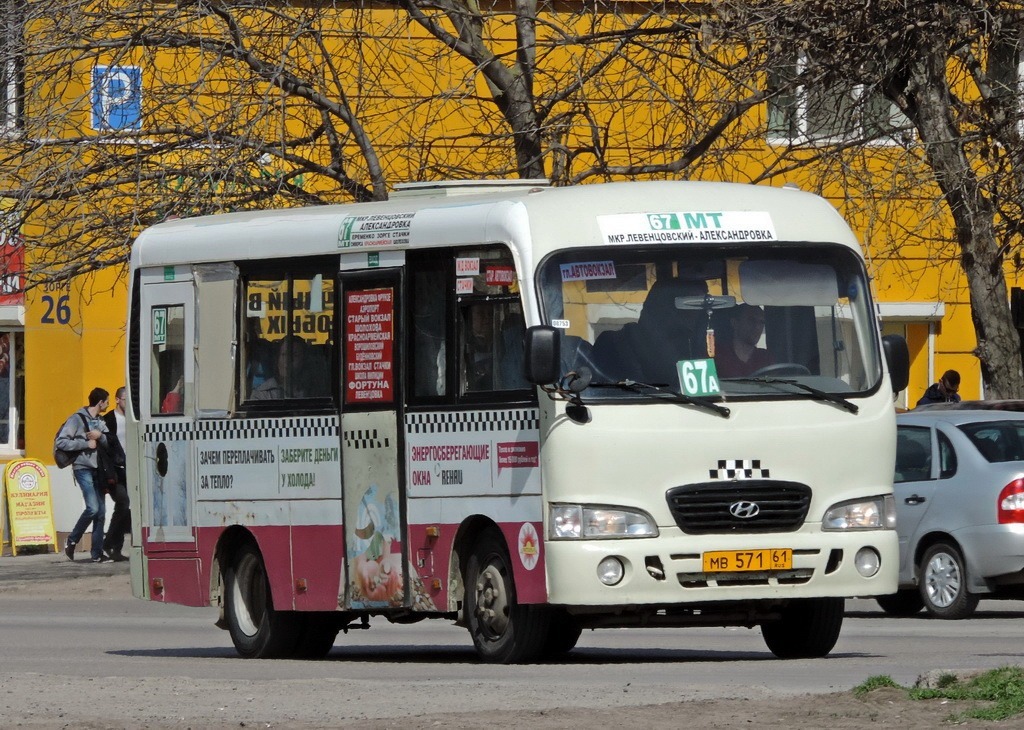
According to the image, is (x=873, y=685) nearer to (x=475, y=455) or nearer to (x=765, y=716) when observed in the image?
(x=765, y=716)

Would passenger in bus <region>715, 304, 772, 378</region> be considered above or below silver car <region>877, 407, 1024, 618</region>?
above

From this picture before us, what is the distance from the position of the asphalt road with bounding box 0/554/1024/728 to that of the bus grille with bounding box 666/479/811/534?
744 millimetres

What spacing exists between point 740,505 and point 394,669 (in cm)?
219

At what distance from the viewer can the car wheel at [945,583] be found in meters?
17.1

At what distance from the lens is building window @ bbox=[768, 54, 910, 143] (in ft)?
68.1

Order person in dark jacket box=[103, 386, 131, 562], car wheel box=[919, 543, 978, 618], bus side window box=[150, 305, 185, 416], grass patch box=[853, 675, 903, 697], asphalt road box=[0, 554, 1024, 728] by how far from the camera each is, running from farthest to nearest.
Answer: person in dark jacket box=[103, 386, 131, 562]
car wheel box=[919, 543, 978, 618]
bus side window box=[150, 305, 185, 416]
asphalt road box=[0, 554, 1024, 728]
grass patch box=[853, 675, 903, 697]

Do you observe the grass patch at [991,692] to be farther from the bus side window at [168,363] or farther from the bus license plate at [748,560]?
the bus side window at [168,363]

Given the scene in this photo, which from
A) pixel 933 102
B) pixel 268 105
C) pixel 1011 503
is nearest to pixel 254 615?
pixel 1011 503

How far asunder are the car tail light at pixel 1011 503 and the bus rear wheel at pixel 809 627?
3720 millimetres

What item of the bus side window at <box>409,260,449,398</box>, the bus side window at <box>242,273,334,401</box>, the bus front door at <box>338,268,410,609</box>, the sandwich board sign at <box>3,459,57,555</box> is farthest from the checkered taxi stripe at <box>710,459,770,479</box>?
the sandwich board sign at <box>3,459,57,555</box>

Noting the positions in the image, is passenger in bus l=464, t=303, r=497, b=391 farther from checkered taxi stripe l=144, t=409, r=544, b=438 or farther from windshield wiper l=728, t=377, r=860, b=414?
windshield wiper l=728, t=377, r=860, b=414

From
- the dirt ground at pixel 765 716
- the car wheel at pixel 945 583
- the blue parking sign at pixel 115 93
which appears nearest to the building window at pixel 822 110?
the car wheel at pixel 945 583

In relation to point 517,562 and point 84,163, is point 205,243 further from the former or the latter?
point 84,163

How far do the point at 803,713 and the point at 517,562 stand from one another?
11.6ft
